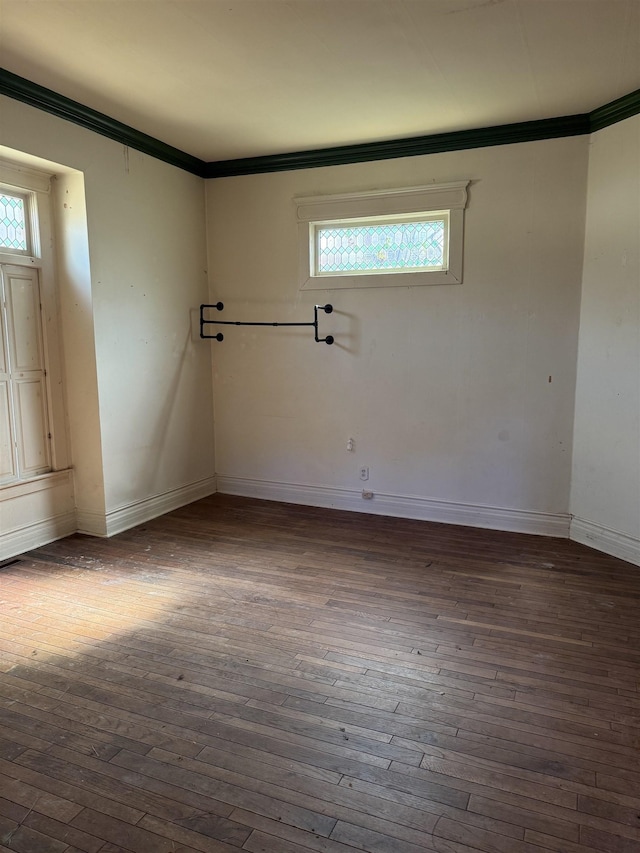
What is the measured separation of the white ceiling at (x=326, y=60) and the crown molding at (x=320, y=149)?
0.07m

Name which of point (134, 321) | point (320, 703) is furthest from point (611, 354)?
point (134, 321)

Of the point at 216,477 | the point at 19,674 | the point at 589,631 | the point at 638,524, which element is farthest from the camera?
the point at 216,477

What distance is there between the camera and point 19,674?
7.66 ft

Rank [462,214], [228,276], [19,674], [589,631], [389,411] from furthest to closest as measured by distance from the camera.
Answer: [228,276], [389,411], [462,214], [589,631], [19,674]

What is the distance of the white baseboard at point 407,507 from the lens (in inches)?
159

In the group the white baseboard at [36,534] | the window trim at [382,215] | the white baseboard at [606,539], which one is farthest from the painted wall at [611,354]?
the white baseboard at [36,534]

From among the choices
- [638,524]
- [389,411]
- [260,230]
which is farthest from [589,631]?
[260,230]

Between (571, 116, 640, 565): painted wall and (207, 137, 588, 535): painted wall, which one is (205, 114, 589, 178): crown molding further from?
(571, 116, 640, 565): painted wall

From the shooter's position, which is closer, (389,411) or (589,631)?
(589,631)

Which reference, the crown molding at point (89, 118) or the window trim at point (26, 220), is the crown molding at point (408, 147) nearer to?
the crown molding at point (89, 118)

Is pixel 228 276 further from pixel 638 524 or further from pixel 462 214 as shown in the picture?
pixel 638 524

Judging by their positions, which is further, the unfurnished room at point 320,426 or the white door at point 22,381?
the white door at point 22,381

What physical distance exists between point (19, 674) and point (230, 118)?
3.40 meters

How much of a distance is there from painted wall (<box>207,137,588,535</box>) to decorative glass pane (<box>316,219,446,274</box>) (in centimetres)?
20
